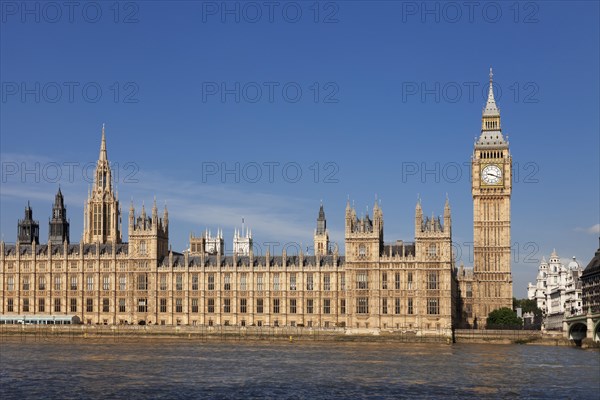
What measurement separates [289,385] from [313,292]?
78739 millimetres

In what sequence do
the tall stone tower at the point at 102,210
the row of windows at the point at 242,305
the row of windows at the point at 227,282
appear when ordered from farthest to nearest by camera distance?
the tall stone tower at the point at 102,210, the row of windows at the point at 227,282, the row of windows at the point at 242,305

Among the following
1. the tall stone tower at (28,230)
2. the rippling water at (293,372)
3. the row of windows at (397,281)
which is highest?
the tall stone tower at (28,230)

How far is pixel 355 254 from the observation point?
14925cm

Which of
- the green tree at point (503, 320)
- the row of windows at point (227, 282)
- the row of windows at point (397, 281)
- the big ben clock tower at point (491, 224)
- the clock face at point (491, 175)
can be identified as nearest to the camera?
the row of windows at point (397, 281)

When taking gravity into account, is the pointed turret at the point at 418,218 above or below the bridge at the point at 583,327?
above

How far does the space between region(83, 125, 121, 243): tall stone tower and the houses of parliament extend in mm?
8301

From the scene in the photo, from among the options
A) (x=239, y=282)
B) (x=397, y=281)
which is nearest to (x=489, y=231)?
(x=397, y=281)

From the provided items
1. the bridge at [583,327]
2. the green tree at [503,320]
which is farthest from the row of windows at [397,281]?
the bridge at [583,327]

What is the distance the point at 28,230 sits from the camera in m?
175

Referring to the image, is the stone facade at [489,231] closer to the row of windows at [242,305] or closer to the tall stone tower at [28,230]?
the row of windows at [242,305]

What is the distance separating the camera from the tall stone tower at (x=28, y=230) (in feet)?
572

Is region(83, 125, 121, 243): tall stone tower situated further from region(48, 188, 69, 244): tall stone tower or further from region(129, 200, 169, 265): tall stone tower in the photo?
region(129, 200, 169, 265): tall stone tower

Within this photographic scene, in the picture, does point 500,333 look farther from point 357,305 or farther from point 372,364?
point 372,364

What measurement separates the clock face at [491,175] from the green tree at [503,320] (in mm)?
24331
